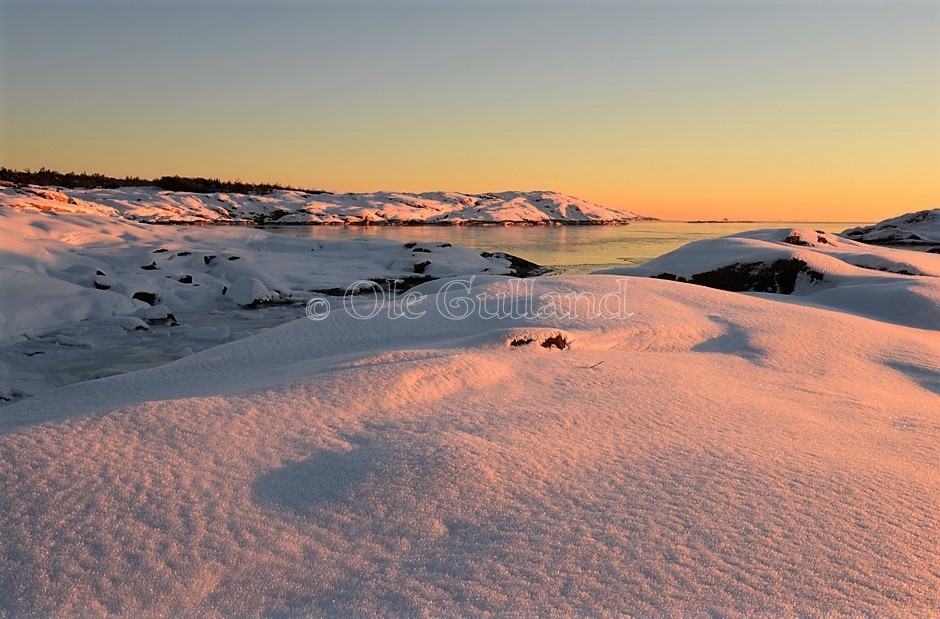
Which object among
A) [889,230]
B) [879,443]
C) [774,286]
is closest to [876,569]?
[879,443]

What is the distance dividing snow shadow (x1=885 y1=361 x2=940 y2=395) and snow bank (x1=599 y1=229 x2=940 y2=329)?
172 centimetres

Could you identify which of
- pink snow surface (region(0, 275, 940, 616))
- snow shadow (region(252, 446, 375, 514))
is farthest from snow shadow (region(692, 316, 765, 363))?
snow shadow (region(252, 446, 375, 514))

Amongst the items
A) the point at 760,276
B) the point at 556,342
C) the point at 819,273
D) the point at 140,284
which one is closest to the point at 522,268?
the point at 760,276

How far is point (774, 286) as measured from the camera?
7.06m

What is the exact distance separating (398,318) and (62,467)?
294 centimetres

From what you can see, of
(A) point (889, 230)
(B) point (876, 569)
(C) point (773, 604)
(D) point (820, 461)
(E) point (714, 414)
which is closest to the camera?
(C) point (773, 604)

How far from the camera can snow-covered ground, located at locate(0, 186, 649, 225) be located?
1291 inches

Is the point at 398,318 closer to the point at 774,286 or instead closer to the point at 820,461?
the point at 820,461

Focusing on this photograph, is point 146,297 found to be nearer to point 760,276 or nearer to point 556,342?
point 556,342

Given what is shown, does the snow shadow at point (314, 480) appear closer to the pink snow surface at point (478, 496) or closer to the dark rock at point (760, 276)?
the pink snow surface at point (478, 496)

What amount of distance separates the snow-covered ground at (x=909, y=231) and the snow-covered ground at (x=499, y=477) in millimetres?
21966

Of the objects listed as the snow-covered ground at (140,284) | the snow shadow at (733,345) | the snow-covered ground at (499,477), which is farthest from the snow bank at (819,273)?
the snow-covered ground at (140,284)

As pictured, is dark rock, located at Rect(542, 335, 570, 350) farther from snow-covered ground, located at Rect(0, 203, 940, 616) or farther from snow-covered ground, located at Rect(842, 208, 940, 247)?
snow-covered ground, located at Rect(842, 208, 940, 247)

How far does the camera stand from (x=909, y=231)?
76.1 feet
